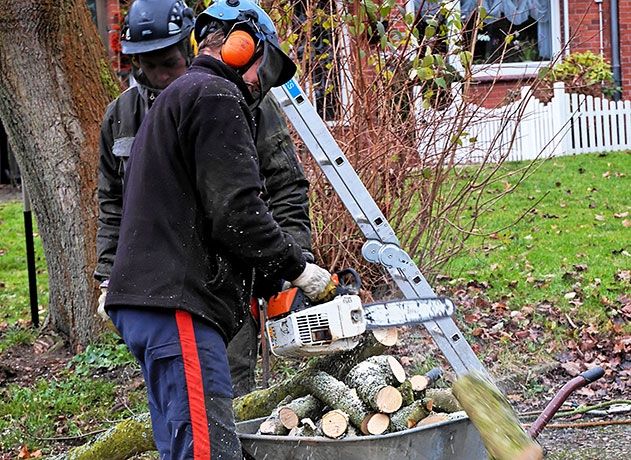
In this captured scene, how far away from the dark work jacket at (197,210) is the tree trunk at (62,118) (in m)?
3.23

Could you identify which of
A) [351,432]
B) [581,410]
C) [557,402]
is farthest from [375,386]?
[581,410]

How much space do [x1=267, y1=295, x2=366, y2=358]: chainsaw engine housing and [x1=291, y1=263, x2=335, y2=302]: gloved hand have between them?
56 mm

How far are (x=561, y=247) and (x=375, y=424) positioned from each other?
204 inches

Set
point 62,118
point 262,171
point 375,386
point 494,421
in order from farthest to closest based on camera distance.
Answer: point 62,118, point 262,171, point 375,386, point 494,421

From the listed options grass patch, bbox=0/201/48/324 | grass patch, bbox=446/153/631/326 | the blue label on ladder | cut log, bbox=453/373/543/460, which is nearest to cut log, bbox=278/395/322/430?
cut log, bbox=453/373/543/460

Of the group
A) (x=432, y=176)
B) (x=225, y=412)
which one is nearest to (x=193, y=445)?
(x=225, y=412)

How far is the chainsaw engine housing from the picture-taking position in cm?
319

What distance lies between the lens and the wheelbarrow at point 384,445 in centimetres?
310

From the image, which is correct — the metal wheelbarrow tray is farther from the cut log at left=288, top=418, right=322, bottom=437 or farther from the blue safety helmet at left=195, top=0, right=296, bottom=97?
the blue safety helmet at left=195, top=0, right=296, bottom=97

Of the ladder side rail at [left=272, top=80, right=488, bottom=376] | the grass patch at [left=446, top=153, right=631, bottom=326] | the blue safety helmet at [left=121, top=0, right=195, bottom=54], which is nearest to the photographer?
the blue safety helmet at [left=121, top=0, right=195, bottom=54]

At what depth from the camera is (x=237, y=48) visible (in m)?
3.19

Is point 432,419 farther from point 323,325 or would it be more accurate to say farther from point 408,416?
point 323,325

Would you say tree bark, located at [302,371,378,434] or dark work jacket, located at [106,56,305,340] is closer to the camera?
dark work jacket, located at [106,56,305,340]

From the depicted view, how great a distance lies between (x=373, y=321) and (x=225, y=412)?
2.15 feet
